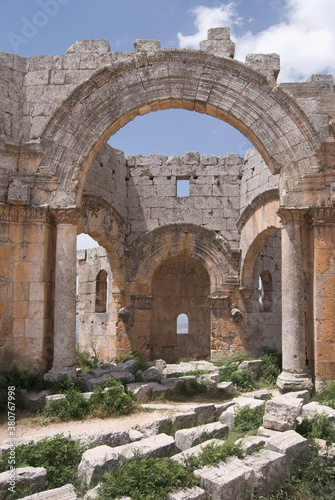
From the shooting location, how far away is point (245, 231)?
1345 cm

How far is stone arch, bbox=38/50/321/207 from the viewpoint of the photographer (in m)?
8.05

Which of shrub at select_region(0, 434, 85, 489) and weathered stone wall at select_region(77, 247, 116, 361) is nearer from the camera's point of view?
shrub at select_region(0, 434, 85, 489)

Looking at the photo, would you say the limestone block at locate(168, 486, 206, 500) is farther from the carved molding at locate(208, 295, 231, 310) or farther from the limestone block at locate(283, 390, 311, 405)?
the carved molding at locate(208, 295, 231, 310)

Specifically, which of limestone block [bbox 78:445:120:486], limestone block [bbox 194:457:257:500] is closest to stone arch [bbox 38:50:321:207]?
limestone block [bbox 78:445:120:486]

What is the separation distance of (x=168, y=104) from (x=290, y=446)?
675 centimetres

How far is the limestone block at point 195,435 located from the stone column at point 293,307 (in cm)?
258

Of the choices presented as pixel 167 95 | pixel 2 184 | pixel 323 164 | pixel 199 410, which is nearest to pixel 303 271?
pixel 323 164

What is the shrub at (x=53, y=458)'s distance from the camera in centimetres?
421

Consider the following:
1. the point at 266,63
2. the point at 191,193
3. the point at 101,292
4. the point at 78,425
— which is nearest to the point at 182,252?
the point at 191,193

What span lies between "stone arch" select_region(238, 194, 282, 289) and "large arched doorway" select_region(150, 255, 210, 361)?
196 cm

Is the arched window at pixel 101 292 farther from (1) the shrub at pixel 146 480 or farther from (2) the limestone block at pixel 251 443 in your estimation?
(1) the shrub at pixel 146 480

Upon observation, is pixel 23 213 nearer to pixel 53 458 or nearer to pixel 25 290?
pixel 25 290

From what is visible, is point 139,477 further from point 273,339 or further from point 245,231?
point 273,339

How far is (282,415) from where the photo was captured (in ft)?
17.2
